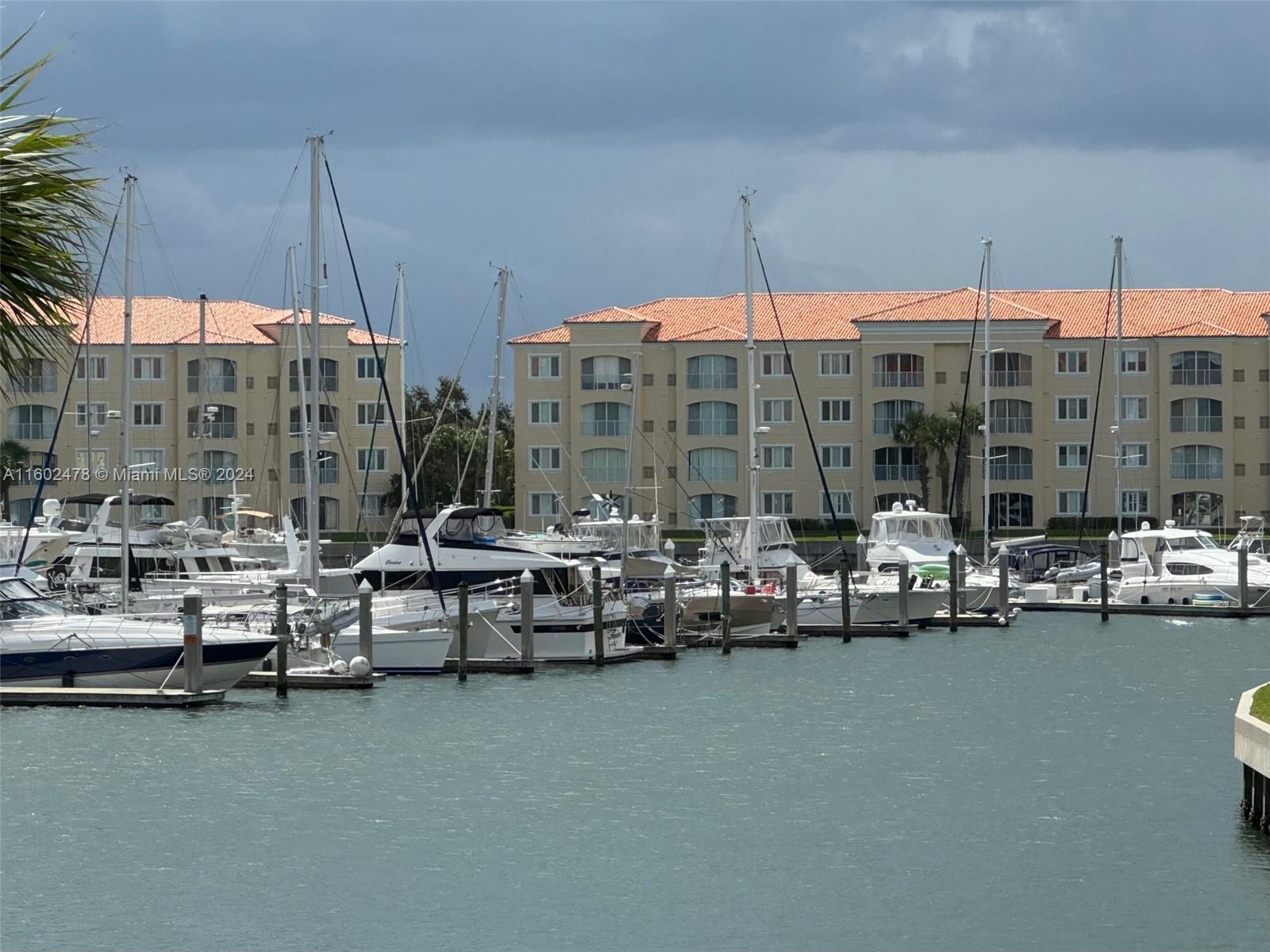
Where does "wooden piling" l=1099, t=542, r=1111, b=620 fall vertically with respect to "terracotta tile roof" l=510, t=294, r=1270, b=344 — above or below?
below

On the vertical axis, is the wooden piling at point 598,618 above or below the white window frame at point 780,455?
below

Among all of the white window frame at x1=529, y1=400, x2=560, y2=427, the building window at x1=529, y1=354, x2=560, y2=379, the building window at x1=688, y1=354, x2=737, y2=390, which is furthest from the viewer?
the building window at x1=529, y1=354, x2=560, y2=379

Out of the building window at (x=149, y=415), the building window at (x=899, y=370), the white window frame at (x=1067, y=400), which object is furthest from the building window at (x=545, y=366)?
the white window frame at (x=1067, y=400)

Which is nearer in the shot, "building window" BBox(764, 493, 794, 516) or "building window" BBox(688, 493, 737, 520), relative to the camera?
"building window" BBox(688, 493, 737, 520)

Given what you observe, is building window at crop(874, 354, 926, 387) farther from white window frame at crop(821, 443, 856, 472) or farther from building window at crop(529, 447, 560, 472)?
building window at crop(529, 447, 560, 472)

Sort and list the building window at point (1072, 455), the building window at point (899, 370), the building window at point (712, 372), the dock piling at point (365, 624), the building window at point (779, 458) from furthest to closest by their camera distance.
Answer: the building window at point (712, 372), the building window at point (779, 458), the building window at point (899, 370), the building window at point (1072, 455), the dock piling at point (365, 624)

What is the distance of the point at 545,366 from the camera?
100 metres

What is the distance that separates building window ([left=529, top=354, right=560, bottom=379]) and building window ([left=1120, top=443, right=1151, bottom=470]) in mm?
29748

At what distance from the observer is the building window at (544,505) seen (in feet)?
322

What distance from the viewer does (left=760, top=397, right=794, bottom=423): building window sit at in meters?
98.4

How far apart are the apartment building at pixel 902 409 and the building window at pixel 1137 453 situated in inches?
4.1

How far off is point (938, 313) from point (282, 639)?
65025 millimetres

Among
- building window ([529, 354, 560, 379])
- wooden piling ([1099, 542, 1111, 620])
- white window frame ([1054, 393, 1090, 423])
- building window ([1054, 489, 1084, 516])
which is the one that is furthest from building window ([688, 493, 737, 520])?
wooden piling ([1099, 542, 1111, 620])

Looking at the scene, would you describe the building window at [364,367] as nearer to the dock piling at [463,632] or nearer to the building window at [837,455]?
the building window at [837,455]
